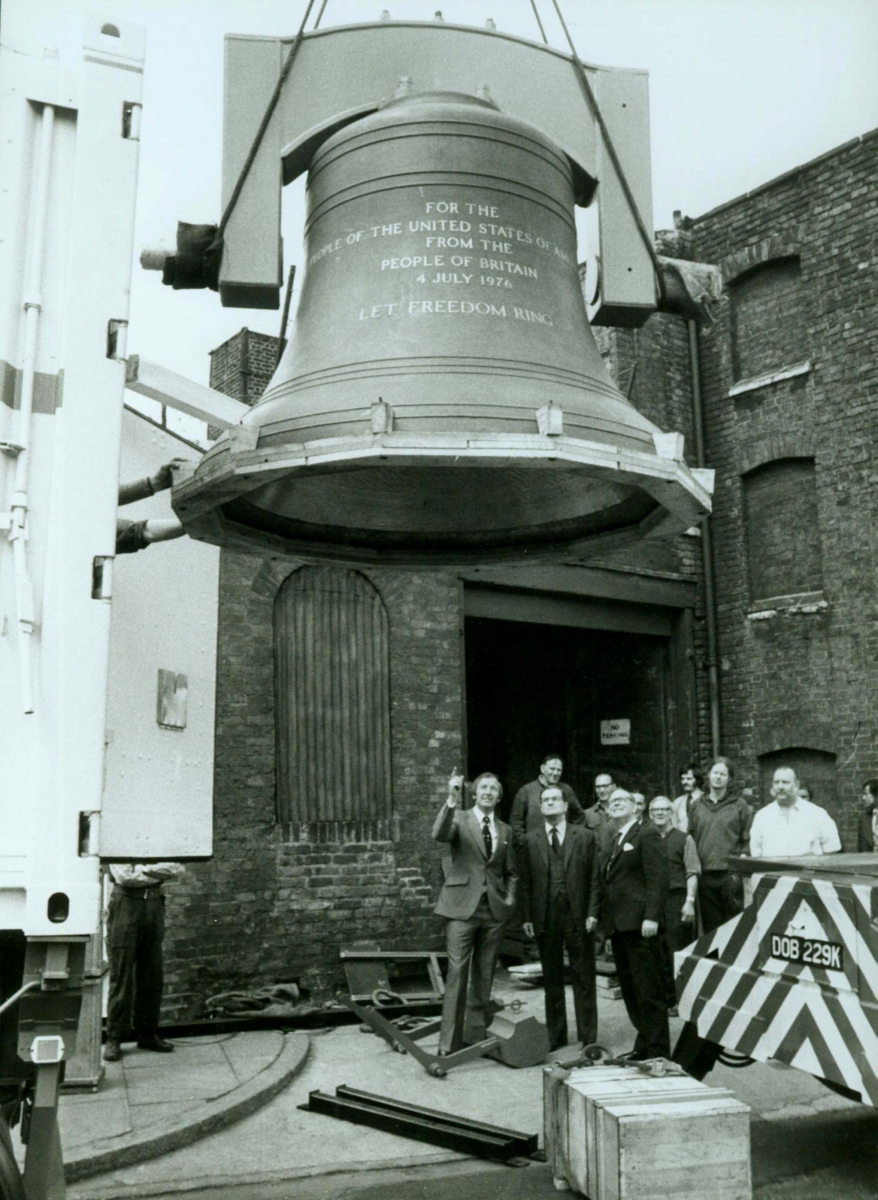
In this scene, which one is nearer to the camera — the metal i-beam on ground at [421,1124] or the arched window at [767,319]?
the metal i-beam on ground at [421,1124]

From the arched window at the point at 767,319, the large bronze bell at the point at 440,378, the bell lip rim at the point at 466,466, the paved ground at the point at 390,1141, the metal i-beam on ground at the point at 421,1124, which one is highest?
the arched window at the point at 767,319

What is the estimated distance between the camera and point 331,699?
33.8 ft

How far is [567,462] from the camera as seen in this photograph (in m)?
2.77

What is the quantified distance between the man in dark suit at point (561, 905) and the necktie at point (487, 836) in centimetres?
36

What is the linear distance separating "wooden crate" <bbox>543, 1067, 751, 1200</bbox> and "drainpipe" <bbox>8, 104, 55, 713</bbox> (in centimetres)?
295

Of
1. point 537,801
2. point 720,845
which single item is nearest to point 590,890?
point 720,845

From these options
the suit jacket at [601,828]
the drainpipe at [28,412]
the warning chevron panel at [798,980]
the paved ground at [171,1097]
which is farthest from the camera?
the suit jacket at [601,828]

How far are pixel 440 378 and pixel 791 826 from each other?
241 inches

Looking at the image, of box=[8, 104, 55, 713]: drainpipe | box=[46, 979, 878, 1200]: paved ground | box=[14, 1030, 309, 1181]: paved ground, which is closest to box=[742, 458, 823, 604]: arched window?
box=[46, 979, 878, 1200]: paved ground

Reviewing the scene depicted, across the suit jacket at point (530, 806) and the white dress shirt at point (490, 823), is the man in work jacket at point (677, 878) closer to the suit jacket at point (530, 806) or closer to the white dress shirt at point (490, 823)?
the white dress shirt at point (490, 823)

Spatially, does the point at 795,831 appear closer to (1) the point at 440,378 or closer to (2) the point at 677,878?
(2) the point at 677,878

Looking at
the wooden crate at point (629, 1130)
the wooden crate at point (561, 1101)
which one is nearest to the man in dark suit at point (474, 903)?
the wooden crate at point (561, 1101)

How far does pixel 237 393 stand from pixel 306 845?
5.07 meters

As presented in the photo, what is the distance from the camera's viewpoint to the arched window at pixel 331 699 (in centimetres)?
1005
